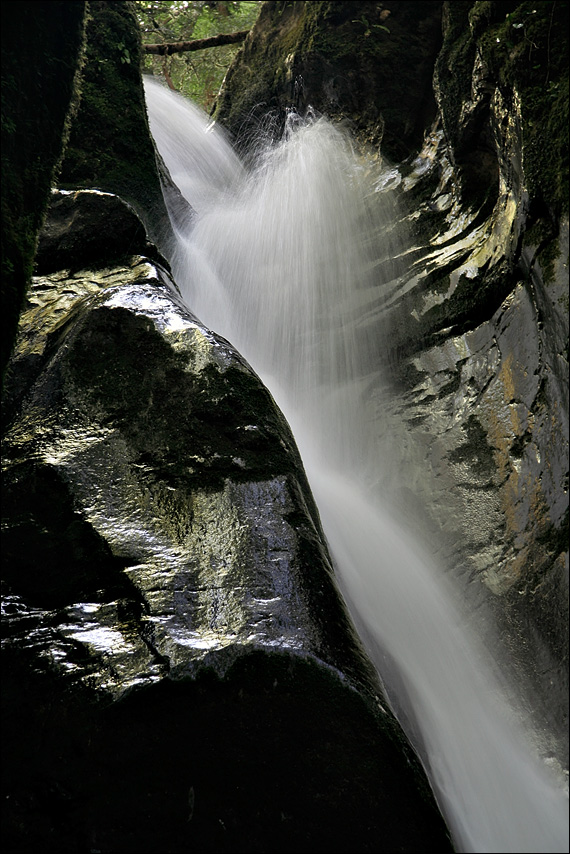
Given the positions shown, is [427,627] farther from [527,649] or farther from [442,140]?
[442,140]

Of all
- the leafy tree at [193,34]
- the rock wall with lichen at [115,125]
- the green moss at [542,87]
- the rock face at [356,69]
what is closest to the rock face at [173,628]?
the green moss at [542,87]

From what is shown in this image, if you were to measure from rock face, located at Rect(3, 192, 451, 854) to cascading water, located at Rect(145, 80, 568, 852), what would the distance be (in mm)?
863

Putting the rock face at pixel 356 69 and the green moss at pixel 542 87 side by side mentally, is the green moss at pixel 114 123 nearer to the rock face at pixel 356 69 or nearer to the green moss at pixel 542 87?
the rock face at pixel 356 69

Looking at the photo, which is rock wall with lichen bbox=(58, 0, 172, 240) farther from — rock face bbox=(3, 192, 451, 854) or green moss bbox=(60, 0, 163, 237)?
rock face bbox=(3, 192, 451, 854)

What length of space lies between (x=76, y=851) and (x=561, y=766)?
259 centimetres

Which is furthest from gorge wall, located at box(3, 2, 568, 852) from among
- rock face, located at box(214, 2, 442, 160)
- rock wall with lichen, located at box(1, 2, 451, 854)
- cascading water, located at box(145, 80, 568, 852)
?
rock face, located at box(214, 2, 442, 160)

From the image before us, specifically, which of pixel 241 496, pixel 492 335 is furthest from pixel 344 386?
pixel 241 496

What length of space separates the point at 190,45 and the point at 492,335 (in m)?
9.15

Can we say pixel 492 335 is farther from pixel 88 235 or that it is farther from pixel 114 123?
pixel 114 123

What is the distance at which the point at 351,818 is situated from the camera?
7.87 feet


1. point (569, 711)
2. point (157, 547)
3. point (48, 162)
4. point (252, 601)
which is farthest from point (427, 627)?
point (48, 162)

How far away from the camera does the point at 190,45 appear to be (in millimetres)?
10852

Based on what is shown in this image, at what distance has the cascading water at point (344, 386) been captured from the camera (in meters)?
3.34

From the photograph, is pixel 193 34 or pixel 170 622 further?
pixel 193 34
